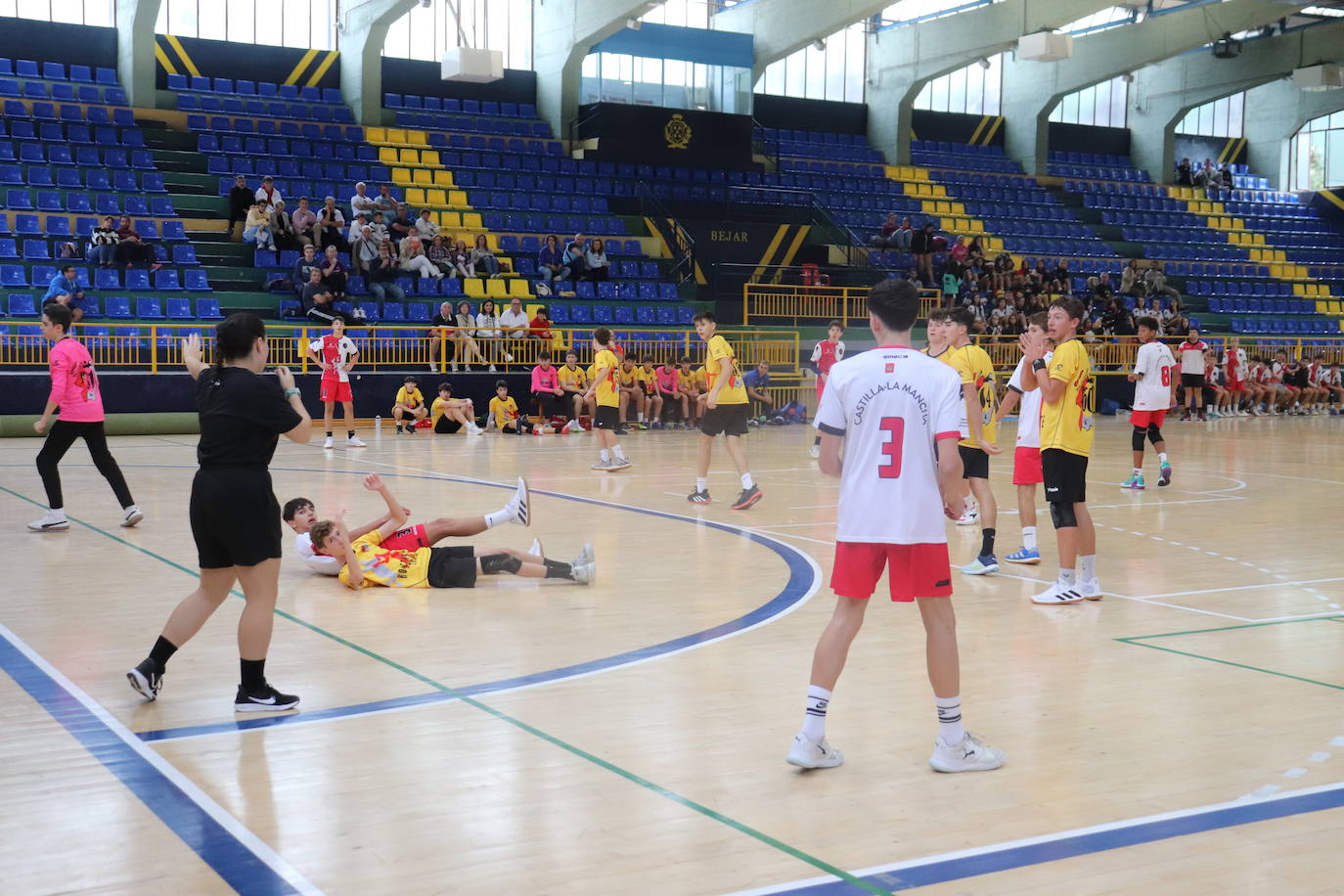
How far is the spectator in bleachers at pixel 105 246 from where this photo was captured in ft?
73.7

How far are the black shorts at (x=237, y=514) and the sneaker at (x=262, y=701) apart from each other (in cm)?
54

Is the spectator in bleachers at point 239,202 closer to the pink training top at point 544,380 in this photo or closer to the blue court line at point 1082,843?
the pink training top at point 544,380

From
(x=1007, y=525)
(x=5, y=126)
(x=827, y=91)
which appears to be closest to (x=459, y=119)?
(x=5, y=126)

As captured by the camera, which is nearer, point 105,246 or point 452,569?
point 452,569

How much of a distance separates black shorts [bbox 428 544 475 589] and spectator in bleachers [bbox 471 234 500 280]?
1868 cm

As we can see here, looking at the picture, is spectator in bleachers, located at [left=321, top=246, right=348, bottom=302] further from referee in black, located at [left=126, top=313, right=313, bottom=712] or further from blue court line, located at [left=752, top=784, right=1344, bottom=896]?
blue court line, located at [left=752, top=784, right=1344, bottom=896]

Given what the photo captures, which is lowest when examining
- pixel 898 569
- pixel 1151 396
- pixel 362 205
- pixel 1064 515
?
pixel 1064 515

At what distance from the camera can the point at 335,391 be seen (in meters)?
20.0

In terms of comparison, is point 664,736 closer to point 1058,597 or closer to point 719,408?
point 1058,597

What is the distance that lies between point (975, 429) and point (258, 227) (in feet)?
59.9

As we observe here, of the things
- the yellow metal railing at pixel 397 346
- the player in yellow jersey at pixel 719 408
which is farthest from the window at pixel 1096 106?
the player in yellow jersey at pixel 719 408

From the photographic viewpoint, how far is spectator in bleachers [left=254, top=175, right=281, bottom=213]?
24703mm

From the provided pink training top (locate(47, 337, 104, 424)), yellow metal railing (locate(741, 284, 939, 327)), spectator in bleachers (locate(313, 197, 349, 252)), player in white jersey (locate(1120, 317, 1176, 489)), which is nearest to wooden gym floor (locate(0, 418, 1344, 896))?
pink training top (locate(47, 337, 104, 424))

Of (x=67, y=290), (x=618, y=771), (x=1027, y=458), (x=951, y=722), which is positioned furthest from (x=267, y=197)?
(x=951, y=722)
